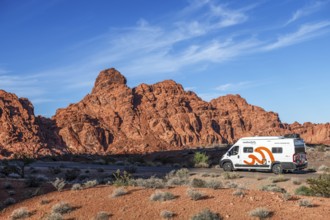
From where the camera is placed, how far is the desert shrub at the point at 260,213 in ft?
37.7

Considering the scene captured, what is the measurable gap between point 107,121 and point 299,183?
80.2 metres

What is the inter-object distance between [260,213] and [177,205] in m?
2.76

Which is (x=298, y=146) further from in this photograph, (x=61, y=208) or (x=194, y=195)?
(x=61, y=208)

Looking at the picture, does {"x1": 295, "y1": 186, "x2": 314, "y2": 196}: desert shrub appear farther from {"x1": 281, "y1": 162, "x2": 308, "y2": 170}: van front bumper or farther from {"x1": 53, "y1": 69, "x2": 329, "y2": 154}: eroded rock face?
{"x1": 53, "y1": 69, "x2": 329, "y2": 154}: eroded rock face

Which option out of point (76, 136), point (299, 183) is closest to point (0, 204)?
point (299, 183)

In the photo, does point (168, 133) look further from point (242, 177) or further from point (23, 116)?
point (242, 177)

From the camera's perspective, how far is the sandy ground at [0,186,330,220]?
12031 millimetres

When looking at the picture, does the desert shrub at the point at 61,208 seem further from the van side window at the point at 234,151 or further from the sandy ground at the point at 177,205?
the van side window at the point at 234,151

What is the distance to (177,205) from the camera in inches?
504

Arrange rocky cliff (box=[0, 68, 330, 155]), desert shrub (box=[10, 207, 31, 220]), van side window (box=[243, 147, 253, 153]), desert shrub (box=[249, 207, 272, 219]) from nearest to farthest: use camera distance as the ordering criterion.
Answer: desert shrub (box=[249, 207, 272, 219]) → desert shrub (box=[10, 207, 31, 220]) → van side window (box=[243, 147, 253, 153]) → rocky cliff (box=[0, 68, 330, 155])

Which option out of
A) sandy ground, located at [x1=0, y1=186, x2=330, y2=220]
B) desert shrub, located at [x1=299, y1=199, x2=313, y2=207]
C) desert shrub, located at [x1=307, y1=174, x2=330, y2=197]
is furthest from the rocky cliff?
desert shrub, located at [x1=299, y1=199, x2=313, y2=207]

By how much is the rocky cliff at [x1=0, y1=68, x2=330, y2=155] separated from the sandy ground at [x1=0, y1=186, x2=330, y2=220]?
6937 centimetres

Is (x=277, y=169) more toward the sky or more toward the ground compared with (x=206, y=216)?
more toward the sky

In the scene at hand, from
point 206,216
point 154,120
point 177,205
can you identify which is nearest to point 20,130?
point 154,120
